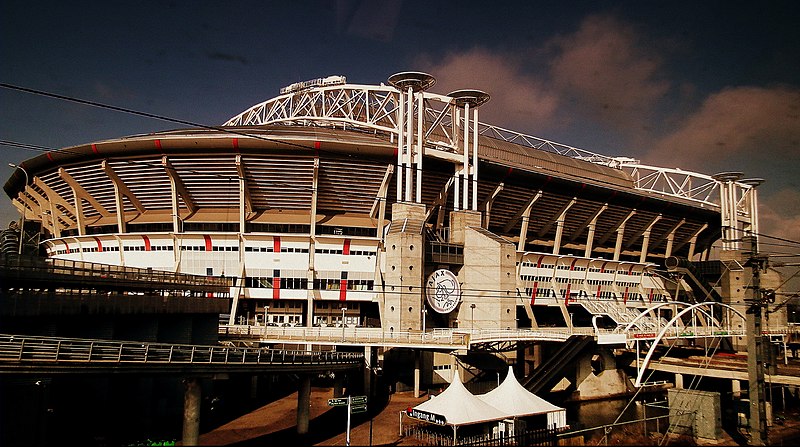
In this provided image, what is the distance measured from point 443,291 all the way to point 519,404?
22194mm

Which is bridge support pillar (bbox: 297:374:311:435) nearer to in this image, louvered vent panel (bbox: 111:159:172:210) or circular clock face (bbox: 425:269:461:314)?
circular clock face (bbox: 425:269:461:314)

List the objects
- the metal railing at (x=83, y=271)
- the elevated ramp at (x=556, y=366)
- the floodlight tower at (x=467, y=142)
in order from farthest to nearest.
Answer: the floodlight tower at (x=467, y=142) → the elevated ramp at (x=556, y=366) → the metal railing at (x=83, y=271)

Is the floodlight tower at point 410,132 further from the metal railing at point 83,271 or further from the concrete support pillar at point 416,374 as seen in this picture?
the metal railing at point 83,271

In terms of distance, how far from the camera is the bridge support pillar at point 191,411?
2373cm

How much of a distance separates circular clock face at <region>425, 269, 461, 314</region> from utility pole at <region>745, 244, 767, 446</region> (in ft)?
89.9

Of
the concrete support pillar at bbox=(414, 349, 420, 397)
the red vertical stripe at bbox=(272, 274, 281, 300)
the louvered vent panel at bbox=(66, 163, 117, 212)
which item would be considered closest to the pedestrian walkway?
the concrete support pillar at bbox=(414, 349, 420, 397)

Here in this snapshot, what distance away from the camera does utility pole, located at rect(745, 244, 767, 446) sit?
102ft

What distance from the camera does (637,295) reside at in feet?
283

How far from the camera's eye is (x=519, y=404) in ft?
112

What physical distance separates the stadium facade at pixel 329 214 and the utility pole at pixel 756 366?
25.2m

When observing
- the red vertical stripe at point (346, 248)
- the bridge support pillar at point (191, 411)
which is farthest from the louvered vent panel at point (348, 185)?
the bridge support pillar at point (191, 411)

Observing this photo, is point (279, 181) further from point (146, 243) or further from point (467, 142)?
point (467, 142)

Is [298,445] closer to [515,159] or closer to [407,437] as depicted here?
[407,437]

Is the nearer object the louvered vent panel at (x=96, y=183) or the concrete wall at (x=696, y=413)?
the concrete wall at (x=696, y=413)
